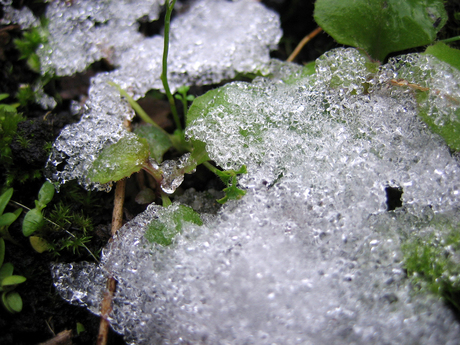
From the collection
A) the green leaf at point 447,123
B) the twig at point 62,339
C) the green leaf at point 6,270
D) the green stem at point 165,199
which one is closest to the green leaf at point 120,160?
the green stem at point 165,199

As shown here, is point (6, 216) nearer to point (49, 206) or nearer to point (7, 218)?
point (7, 218)

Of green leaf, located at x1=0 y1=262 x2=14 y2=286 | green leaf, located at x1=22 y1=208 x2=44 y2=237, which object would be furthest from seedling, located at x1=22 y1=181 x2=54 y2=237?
green leaf, located at x1=0 y1=262 x2=14 y2=286

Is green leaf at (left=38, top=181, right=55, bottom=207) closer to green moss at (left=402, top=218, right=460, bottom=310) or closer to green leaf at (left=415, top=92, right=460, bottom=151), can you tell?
green moss at (left=402, top=218, right=460, bottom=310)

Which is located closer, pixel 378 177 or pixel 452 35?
pixel 378 177

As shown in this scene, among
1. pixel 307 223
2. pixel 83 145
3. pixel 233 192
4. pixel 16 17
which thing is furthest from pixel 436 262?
pixel 16 17

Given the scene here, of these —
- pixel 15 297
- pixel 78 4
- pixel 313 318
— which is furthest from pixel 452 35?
pixel 15 297

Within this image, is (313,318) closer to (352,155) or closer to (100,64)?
(352,155)

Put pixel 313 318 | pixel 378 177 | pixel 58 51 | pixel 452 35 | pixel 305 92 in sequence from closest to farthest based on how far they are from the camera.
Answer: pixel 313 318 → pixel 378 177 → pixel 305 92 → pixel 452 35 → pixel 58 51
